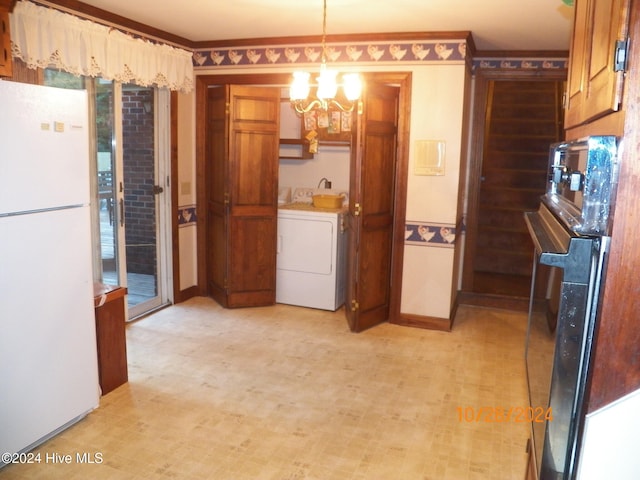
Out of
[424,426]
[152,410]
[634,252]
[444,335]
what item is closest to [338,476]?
[424,426]

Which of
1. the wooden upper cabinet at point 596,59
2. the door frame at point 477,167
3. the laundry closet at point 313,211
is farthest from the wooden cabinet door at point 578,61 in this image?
the door frame at point 477,167

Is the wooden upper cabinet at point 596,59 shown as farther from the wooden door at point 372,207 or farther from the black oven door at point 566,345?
the wooden door at point 372,207

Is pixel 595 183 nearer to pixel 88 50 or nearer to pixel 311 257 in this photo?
pixel 88 50

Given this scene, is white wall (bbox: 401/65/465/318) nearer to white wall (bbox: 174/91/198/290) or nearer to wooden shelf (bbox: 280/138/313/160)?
wooden shelf (bbox: 280/138/313/160)

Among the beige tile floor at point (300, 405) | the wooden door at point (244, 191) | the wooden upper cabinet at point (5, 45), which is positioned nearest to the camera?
the beige tile floor at point (300, 405)

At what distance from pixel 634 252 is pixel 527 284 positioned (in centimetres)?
498

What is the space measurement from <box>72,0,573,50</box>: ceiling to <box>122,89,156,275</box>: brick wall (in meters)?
0.72

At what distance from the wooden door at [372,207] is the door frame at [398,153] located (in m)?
0.07

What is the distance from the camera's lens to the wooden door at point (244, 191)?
4.51m

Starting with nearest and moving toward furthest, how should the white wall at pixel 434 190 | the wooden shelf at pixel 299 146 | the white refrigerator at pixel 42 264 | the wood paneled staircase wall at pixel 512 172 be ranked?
the white refrigerator at pixel 42 264
the white wall at pixel 434 190
the wooden shelf at pixel 299 146
the wood paneled staircase wall at pixel 512 172

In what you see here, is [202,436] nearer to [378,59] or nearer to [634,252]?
[634,252]

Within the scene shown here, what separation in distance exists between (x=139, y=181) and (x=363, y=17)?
2.34 meters

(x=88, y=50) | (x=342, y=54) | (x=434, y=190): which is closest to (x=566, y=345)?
(x=434, y=190)

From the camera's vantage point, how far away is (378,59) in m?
4.21
